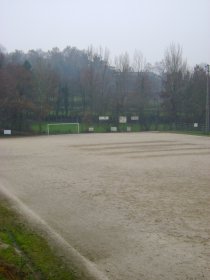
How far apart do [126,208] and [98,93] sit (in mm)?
42868

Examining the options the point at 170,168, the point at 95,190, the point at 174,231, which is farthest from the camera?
the point at 170,168

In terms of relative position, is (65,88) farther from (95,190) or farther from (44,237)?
(44,237)

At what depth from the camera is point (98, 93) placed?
50.5 m

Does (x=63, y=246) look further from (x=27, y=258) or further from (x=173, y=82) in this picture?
(x=173, y=82)

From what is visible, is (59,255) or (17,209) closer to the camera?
Answer: (59,255)

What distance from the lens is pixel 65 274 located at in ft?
15.9

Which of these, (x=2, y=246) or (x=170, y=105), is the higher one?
(x=170, y=105)

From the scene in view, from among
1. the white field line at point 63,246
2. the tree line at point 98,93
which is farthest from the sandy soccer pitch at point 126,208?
the tree line at point 98,93

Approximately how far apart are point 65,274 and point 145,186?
5.98 metres

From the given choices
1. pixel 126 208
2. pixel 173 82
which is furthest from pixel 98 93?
pixel 126 208

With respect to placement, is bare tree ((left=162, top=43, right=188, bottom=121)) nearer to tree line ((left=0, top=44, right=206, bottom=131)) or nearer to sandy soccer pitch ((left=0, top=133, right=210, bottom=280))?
tree line ((left=0, top=44, right=206, bottom=131))

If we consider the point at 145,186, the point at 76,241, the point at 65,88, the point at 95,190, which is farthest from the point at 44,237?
the point at 65,88

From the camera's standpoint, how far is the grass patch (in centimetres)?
473

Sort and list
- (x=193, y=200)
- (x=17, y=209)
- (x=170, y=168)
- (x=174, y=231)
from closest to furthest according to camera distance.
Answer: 1. (x=174, y=231)
2. (x=17, y=209)
3. (x=193, y=200)
4. (x=170, y=168)
